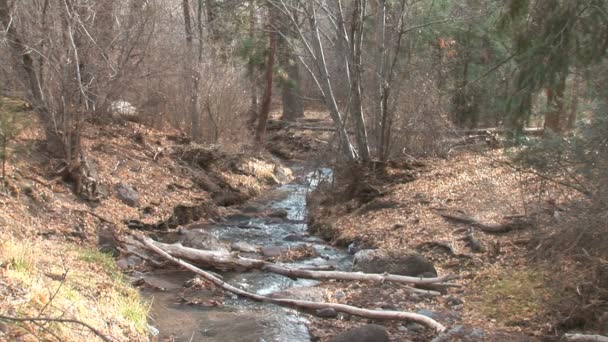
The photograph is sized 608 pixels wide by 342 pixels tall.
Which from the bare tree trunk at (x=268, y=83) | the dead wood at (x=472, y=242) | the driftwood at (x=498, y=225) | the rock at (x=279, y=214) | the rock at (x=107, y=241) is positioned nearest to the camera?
the dead wood at (x=472, y=242)

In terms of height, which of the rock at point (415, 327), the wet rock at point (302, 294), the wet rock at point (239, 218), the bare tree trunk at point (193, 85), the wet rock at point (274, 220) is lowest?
the wet rock at point (239, 218)

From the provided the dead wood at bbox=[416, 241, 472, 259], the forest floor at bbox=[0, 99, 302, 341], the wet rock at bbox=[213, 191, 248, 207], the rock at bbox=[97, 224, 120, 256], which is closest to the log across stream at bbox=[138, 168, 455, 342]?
the rock at bbox=[97, 224, 120, 256]

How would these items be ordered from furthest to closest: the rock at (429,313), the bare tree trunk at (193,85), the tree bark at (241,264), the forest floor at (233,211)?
the bare tree trunk at (193,85), the tree bark at (241,264), the rock at (429,313), the forest floor at (233,211)

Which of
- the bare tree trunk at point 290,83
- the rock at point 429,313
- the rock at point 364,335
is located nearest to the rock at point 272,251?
the rock at point 429,313

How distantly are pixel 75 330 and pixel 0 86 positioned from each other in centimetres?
561

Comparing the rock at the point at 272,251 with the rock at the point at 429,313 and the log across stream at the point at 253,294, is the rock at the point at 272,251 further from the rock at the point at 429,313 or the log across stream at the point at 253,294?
the rock at the point at 429,313

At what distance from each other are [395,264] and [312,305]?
157cm

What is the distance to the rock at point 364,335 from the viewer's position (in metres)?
6.60

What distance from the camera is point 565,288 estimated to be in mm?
6457

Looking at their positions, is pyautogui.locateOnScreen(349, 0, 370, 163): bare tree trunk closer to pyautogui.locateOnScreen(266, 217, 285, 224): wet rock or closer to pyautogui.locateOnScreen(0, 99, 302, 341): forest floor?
pyautogui.locateOnScreen(266, 217, 285, 224): wet rock

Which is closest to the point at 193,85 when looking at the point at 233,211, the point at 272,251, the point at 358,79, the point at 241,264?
the point at 233,211

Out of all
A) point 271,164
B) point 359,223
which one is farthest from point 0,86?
point 271,164

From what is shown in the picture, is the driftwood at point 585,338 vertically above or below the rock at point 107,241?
above

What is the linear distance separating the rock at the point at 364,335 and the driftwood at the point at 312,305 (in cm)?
59
